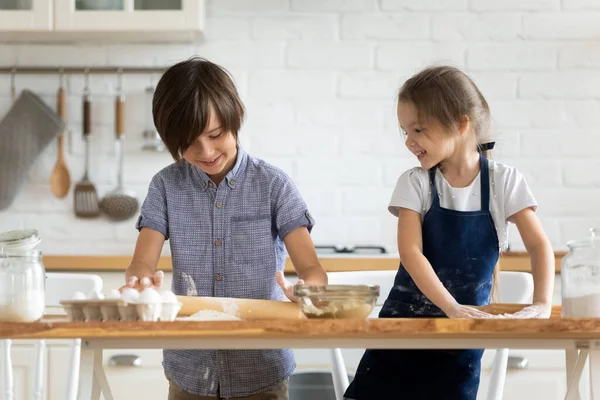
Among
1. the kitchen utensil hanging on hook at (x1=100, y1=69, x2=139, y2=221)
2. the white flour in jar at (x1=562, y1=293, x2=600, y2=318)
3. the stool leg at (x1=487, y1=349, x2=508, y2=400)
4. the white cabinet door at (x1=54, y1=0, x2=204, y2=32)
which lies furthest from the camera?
the kitchen utensil hanging on hook at (x1=100, y1=69, x2=139, y2=221)

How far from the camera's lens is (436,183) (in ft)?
5.67

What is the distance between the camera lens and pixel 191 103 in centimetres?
158

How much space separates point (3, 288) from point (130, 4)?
6.73ft

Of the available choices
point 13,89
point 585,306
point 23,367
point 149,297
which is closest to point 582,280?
point 585,306

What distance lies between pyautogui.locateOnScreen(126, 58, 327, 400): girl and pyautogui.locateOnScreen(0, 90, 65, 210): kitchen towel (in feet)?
5.55

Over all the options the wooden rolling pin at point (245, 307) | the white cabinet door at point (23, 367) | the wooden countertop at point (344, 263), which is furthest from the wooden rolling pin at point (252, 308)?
the white cabinet door at point (23, 367)

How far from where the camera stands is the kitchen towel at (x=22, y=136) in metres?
3.30

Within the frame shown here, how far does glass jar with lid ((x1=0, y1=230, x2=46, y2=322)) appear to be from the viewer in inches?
46.4

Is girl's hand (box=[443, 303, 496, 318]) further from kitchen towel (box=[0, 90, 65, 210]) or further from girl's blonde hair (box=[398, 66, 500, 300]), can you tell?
kitchen towel (box=[0, 90, 65, 210])

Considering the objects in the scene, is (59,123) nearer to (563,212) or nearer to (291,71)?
(291,71)

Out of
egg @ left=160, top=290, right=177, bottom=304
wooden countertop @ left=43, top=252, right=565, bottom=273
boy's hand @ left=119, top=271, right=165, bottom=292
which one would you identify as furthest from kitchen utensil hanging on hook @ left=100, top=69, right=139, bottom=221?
egg @ left=160, top=290, right=177, bottom=304

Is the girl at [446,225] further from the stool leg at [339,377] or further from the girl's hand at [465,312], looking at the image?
the girl's hand at [465,312]

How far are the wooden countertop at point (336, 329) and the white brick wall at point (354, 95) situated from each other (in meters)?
2.15

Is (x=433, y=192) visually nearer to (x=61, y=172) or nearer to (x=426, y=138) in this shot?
(x=426, y=138)
